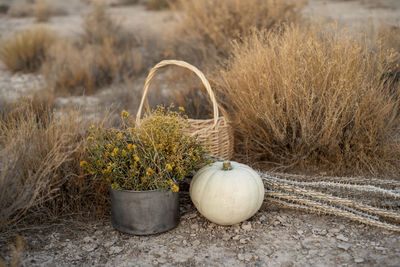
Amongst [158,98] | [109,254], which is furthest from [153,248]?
[158,98]

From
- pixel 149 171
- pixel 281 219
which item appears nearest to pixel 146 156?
pixel 149 171

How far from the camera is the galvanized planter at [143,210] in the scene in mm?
2182

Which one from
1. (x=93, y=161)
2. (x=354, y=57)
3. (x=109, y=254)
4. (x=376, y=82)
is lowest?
(x=109, y=254)

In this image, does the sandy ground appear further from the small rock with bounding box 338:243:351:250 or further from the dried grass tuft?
the dried grass tuft

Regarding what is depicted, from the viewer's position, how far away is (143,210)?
7.21ft

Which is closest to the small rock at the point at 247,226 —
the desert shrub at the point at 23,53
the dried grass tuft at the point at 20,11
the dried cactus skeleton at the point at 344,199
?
the dried cactus skeleton at the point at 344,199

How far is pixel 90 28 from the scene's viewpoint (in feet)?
23.8

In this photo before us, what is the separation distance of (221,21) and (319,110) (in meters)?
2.69

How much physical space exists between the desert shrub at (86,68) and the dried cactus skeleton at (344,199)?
3.37 m

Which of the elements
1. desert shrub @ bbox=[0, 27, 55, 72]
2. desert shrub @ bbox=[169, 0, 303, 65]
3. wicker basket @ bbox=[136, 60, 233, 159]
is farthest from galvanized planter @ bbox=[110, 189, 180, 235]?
desert shrub @ bbox=[0, 27, 55, 72]

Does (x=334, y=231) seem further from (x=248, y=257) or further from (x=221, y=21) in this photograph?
(x=221, y=21)

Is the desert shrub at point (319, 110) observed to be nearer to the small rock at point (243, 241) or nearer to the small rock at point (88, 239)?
the small rock at point (243, 241)

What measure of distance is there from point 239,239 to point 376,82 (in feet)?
5.60

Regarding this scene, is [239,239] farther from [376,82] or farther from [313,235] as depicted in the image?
[376,82]
